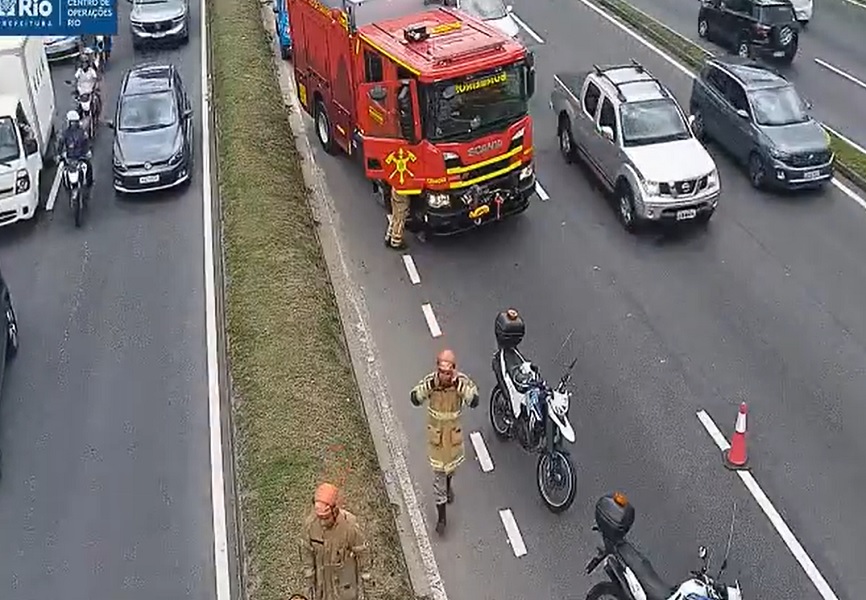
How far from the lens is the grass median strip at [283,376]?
1075 cm

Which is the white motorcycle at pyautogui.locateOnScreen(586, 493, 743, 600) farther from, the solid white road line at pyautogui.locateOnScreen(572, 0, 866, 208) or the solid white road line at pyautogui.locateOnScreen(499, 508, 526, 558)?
the solid white road line at pyautogui.locateOnScreen(572, 0, 866, 208)

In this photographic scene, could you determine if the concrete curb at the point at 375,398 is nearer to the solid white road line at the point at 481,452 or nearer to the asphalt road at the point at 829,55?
the solid white road line at the point at 481,452

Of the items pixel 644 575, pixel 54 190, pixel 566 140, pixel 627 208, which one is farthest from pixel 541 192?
pixel 644 575

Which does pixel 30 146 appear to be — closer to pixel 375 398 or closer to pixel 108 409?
pixel 108 409

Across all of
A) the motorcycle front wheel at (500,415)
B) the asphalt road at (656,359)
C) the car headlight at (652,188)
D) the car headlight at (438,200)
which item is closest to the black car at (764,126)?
the asphalt road at (656,359)

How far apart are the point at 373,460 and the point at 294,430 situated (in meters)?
0.97

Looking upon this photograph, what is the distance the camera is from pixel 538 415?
11.3 m

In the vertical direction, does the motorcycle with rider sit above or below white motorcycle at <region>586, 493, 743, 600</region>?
below

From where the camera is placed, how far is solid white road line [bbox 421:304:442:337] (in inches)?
597

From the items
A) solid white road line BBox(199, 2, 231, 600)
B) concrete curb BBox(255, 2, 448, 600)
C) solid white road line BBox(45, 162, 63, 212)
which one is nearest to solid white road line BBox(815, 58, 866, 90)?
concrete curb BBox(255, 2, 448, 600)

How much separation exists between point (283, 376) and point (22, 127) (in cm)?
923

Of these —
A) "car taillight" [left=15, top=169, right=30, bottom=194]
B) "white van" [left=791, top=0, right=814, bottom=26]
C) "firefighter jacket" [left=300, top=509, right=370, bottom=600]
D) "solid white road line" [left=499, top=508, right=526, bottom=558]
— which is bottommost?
"white van" [left=791, top=0, right=814, bottom=26]

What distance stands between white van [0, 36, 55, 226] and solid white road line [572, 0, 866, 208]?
47.4ft

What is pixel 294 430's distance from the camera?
1230 cm
